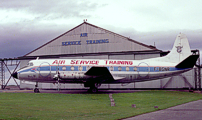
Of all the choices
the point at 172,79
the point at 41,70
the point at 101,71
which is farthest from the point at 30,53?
the point at 172,79

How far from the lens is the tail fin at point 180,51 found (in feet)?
105

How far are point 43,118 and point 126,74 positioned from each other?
20338 millimetres

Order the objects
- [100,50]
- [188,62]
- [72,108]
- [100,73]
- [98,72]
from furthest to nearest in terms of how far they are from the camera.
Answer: [100,50] < [188,62] < [100,73] < [98,72] < [72,108]

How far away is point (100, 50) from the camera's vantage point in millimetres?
40469

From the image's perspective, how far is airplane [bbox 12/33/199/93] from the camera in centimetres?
2867

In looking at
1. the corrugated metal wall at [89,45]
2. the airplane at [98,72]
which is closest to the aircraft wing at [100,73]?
the airplane at [98,72]

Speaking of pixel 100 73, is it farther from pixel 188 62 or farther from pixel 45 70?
pixel 188 62

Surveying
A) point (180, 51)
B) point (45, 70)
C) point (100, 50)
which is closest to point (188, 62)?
point (180, 51)

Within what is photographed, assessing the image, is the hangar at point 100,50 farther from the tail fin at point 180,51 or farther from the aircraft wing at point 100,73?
the aircraft wing at point 100,73

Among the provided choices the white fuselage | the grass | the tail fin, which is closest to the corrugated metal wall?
the tail fin

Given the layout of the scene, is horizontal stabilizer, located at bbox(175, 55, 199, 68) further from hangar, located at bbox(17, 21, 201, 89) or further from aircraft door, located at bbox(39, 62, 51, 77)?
aircraft door, located at bbox(39, 62, 51, 77)

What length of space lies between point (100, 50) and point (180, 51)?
47.3 feet

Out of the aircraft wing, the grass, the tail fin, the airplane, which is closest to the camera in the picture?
the grass

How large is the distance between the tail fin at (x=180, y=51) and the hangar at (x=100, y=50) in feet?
18.5
